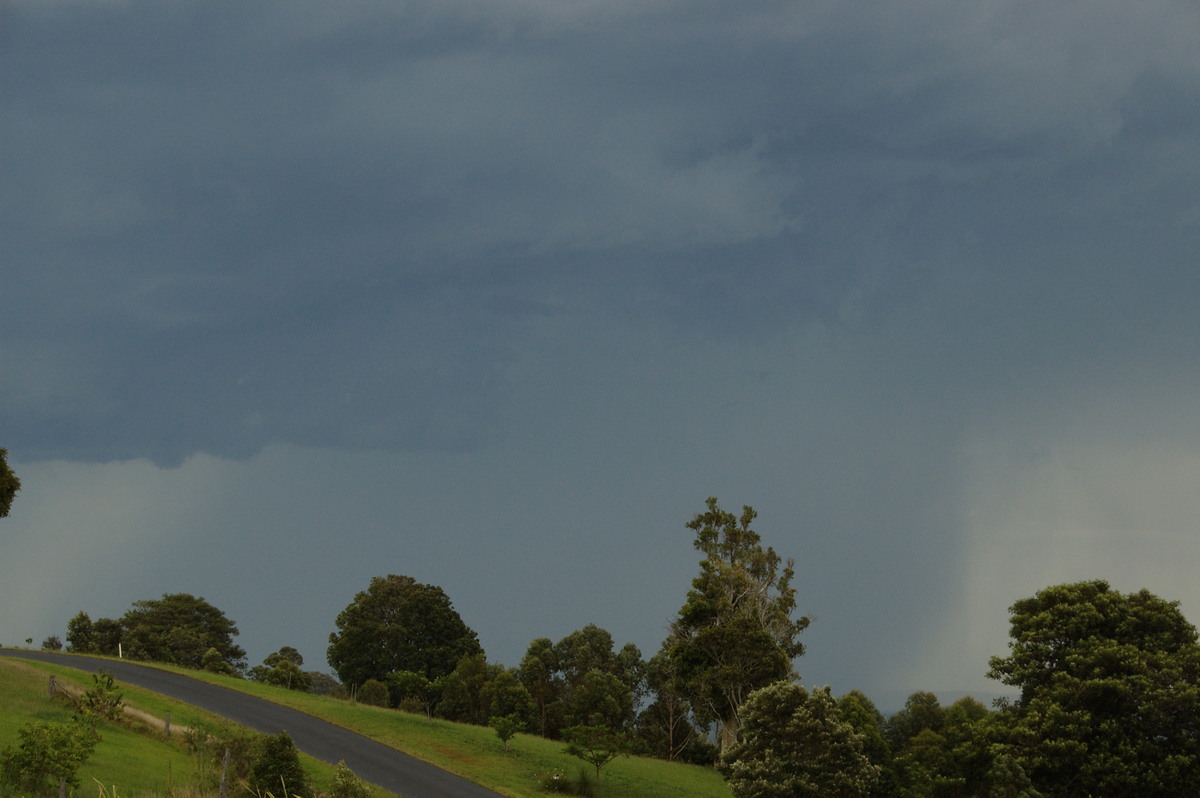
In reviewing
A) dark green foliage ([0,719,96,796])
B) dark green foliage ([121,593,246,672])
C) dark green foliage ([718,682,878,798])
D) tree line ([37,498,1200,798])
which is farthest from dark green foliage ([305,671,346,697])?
dark green foliage ([0,719,96,796])

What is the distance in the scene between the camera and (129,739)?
35125 mm

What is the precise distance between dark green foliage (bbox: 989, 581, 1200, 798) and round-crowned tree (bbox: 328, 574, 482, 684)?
54.8 metres

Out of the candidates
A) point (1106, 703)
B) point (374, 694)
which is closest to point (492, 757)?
point (374, 694)

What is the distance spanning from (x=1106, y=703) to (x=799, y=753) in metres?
14.6

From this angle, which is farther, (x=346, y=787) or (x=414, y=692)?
(x=414, y=692)

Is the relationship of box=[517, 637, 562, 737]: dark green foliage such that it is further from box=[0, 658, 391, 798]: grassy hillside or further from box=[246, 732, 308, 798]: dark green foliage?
box=[246, 732, 308, 798]: dark green foliage

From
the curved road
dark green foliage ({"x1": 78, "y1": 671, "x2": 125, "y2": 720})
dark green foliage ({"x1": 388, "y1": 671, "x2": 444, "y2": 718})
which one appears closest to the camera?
dark green foliage ({"x1": 78, "y1": 671, "x2": 125, "y2": 720})

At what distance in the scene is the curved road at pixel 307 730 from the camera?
129ft

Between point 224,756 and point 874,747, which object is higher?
point 874,747

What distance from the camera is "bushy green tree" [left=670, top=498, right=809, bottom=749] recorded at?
52125 mm

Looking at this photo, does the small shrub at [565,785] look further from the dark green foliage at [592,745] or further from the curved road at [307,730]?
the curved road at [307,730]

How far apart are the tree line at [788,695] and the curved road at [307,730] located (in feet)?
21.8

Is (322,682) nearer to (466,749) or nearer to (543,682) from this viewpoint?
(543,682)

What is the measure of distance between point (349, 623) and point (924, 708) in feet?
169
